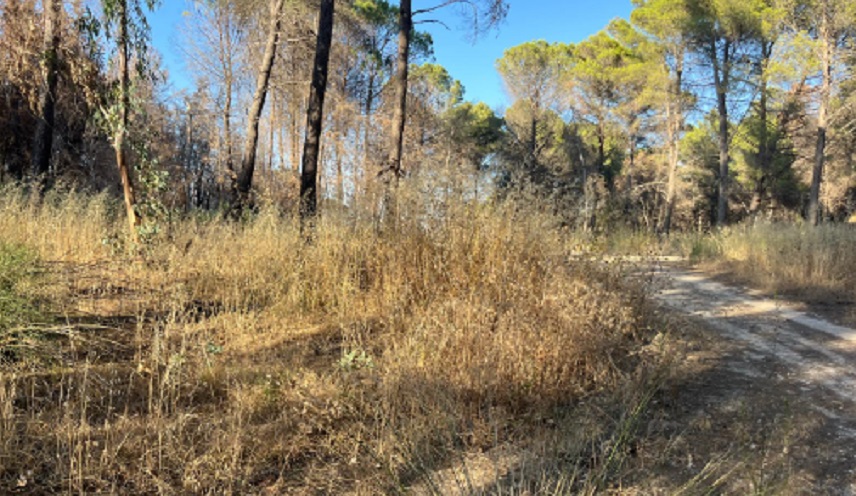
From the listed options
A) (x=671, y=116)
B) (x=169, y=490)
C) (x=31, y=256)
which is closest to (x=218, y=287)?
(x=31, y=256)

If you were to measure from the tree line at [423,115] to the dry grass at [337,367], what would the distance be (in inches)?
28.9

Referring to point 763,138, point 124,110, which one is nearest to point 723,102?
point 763,138

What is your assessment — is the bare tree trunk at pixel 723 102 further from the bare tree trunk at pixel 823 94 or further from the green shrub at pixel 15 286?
the green shrub at pixel 15 286

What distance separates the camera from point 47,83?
634cm

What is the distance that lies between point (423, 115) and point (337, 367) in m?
20.4

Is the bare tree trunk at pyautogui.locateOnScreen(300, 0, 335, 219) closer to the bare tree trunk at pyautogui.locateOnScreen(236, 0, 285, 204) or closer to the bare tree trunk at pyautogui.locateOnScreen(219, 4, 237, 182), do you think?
the bare tree trunk at pyautogui.locateOnScreen(236, 0, 285, 204)

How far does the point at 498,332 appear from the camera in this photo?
273 centimetres

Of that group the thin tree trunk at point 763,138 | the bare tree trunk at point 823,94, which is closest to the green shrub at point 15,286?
the bare tree trunk at point 823,94

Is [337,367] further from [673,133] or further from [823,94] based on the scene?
[673,133]

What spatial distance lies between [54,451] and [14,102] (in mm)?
14427

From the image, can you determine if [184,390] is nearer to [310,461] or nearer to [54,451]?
[54,451]

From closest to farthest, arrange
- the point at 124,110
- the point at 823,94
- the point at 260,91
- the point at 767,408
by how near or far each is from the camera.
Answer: the point at 767,408 < the point at 124,110 < the point at 260,91 < the point at 823,94

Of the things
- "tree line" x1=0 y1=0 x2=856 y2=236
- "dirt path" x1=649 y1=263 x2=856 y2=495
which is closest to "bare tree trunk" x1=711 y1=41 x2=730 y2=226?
"tree line" x1=0 y1=0 x2=856 y2=236

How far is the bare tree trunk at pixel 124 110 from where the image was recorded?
468cm
